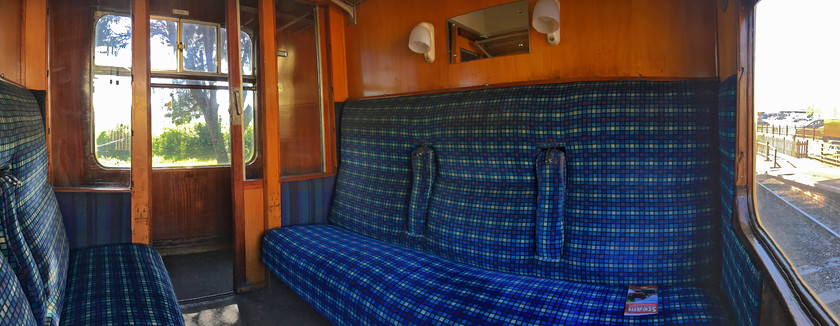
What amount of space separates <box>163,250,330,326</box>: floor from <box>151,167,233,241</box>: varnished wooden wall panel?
46 cm

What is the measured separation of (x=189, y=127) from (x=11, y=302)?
2.90 meters

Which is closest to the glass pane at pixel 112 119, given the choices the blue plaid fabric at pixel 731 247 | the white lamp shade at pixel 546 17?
the white lamp shade at pixel 546 17

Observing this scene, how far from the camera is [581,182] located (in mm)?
2104

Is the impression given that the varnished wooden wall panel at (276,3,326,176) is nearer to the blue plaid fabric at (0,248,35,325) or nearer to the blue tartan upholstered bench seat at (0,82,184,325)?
the blue tartan upholstered bench seat at (0,82,184,325)

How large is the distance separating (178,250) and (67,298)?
217 centimetres

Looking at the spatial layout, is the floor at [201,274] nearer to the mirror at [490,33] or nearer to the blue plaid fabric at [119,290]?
the blue plaid fabric at [119,290]

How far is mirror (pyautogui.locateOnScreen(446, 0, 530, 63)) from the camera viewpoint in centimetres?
256

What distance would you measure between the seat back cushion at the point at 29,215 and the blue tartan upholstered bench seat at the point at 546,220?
108 cm

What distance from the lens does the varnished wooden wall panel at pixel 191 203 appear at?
3.93 metres

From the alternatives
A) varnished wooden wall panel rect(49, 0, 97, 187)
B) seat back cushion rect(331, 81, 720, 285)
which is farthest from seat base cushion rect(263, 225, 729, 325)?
varnished wooden wall panel rect(49, 0, 97, 187)

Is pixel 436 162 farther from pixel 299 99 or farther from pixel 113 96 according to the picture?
pixel 113 96

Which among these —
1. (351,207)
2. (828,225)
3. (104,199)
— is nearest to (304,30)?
(351,207)

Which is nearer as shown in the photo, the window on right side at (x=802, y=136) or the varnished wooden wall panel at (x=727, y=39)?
the window on right side at (x=802, y=136)

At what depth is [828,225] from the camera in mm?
1022
